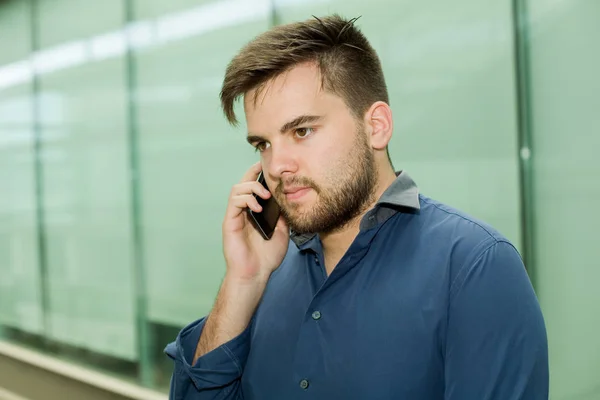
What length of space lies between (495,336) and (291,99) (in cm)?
63

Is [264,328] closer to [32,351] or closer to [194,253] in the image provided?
[194,253]

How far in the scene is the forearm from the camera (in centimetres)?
150

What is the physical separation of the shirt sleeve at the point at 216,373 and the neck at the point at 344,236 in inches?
11.5

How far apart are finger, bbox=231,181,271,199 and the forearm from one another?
0.23m

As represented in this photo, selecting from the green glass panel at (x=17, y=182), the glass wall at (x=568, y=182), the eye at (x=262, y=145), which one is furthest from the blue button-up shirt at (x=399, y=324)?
the green glass panel at (x=17, y=182)

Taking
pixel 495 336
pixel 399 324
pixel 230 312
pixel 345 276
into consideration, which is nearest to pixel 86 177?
pixel 230 312

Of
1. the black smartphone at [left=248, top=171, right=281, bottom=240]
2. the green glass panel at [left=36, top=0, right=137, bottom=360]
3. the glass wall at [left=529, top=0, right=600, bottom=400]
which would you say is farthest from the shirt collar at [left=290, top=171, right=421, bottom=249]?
the green glass panel at [left=36, top=0, right=137, bottom=360]

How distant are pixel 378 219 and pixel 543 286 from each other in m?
1.26

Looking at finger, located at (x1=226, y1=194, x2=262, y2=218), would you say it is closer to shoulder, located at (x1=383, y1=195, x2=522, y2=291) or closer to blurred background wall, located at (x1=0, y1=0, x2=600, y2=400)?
shoulder, located at (x1=383, y1=195, x2=522, y2=291)

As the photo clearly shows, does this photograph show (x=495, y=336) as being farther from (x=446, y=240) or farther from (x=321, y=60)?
(x=321, y=60)

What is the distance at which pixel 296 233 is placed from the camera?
1.50m

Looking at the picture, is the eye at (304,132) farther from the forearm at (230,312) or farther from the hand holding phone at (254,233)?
the forearm at (230,312)

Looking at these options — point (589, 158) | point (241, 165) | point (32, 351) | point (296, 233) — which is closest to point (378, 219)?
point (296, 233)

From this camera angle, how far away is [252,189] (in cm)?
165
